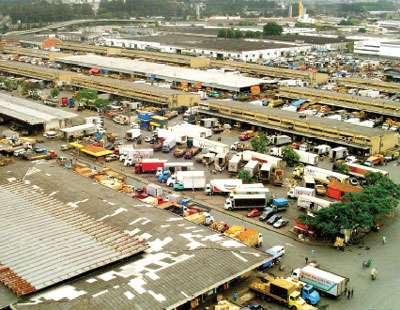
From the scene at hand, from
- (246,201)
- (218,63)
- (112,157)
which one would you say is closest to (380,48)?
(218,63)

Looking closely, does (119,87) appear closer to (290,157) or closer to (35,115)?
(35,115)

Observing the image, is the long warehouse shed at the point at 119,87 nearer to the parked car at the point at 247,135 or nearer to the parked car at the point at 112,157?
the parked car at the point at 247,135

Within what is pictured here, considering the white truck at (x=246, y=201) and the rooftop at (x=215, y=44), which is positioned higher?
the rooftop at (x=215, y=44)

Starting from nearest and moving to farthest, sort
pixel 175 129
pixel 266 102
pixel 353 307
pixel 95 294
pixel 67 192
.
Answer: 1. pixel 95 294
2. pixel 353 307
3. pixel 67 192
4. pixel 175 129
5. pixel 266 102

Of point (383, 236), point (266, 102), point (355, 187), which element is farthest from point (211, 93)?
point (383, 236)

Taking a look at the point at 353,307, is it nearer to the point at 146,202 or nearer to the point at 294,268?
the point at 294,268

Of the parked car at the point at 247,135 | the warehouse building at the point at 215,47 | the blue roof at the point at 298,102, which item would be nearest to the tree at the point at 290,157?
the parked car at the point at 247,135

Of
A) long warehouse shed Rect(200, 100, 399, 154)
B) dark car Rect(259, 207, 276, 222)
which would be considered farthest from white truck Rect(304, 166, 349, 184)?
long warehouse shed Rect(200, 100, 399, 154)
